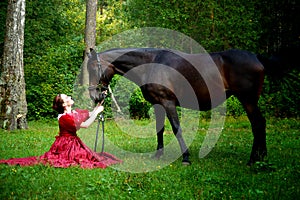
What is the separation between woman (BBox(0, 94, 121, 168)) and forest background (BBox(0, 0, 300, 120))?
8265 mm

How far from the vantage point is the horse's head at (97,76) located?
7.08 meters

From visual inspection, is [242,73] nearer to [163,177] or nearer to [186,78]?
[186,78]

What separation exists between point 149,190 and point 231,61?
3.43 metres

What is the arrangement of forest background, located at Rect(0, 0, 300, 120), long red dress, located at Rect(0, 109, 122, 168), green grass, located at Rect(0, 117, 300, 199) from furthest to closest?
forest background, located at Rect(0, 0, 300, 120)
long red dress, located at Rect(0, 109, 122, 168)
green grass, located at Rect(0, 117, 300, 199)

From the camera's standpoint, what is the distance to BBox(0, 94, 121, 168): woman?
22.0 ft

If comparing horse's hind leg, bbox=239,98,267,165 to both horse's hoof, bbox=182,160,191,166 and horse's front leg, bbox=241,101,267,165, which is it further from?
horse's hoof, bbox=182,160,191,166

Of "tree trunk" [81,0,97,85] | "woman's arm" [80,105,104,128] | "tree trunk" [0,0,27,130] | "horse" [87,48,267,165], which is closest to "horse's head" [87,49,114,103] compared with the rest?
"horse" [87,48,267,165]

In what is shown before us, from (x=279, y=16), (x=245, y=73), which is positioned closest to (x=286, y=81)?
(x=245, y=73)

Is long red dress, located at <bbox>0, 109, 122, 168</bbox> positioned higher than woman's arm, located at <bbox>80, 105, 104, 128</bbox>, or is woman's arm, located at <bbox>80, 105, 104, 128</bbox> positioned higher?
woman's arm, located at <bbox>80, 105, 104, 128</bbox>

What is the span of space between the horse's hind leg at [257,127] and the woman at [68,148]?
285 cm

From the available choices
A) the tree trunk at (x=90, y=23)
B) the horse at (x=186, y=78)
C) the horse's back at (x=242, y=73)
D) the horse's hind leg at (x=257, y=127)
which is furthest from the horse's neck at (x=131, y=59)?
the tree trunk at (x=90, y=23)

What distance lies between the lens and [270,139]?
10.5 meters

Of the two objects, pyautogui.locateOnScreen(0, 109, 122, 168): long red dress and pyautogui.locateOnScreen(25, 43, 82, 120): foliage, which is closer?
pyautogui.locateOnScreen(0, 109, 122, 168): long red dress

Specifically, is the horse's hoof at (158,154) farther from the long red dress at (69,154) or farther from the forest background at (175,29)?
the forest background at (175,29)
